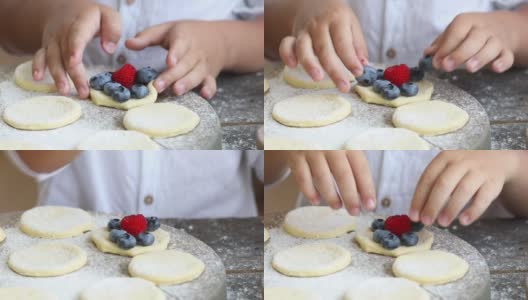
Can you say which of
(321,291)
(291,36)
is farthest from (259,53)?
(321,291)

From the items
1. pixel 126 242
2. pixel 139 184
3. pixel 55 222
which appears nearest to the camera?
pixel 126 242

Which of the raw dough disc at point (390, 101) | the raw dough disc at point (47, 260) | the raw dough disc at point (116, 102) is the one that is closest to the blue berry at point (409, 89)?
the raw dough disc at point (390, 101)

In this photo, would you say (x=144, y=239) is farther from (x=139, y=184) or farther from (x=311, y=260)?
(x=139, y=184)

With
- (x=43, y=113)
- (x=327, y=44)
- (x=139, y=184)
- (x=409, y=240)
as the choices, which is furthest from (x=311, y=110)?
(x=139, y=184)

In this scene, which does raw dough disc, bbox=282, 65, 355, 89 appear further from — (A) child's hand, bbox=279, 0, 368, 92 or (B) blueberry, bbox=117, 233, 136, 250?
(B) blueberry, bbox=117, 233, 136, 250

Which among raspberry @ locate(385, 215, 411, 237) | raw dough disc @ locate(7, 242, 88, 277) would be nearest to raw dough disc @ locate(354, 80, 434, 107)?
raspberry @ locate(385, 215, 411, 237)

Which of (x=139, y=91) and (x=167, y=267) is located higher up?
(x=139, y=91)
